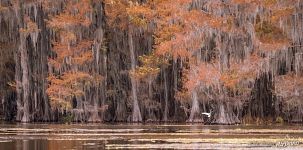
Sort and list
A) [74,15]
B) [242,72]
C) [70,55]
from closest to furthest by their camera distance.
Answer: [242,72] → [74,15] → [70,55]

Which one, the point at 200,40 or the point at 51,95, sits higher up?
the point at 200,40

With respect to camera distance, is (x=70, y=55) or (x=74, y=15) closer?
(x=74, y=15)

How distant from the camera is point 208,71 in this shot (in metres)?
47.0

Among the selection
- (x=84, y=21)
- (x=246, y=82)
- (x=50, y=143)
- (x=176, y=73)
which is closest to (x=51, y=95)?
(x=84, y=21)

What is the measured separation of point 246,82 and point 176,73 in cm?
850

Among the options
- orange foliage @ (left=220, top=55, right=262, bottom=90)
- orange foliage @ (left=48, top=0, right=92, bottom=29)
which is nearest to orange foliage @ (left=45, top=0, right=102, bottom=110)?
orange foliage @ (left=48, top=0, right=92, bottom=29)

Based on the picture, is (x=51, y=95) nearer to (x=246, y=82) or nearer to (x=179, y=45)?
(x=179, y=45)

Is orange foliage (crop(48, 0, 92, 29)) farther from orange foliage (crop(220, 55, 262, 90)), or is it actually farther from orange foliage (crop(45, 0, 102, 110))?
orange foliage (crop(220, 55, 262, 90))

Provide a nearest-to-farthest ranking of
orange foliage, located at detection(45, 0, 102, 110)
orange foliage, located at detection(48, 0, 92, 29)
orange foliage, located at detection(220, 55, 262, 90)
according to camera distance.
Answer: orange foliage, located at detection(220, 55, 262, 90)
orange foliage, located at detection(48, 0, 92, 29)
orange foliage, located at detection(45, 0, 102, 110)

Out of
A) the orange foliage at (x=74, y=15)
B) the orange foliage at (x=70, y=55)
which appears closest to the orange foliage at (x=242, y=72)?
the orange foliage at (x=70, y=55)

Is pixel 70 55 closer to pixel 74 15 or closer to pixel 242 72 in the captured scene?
pixel 74 15

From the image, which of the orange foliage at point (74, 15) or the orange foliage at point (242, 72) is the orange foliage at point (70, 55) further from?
the orange foliage at point (242, 72)

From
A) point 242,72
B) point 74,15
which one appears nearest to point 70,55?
point 74,15

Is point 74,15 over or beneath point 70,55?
over
